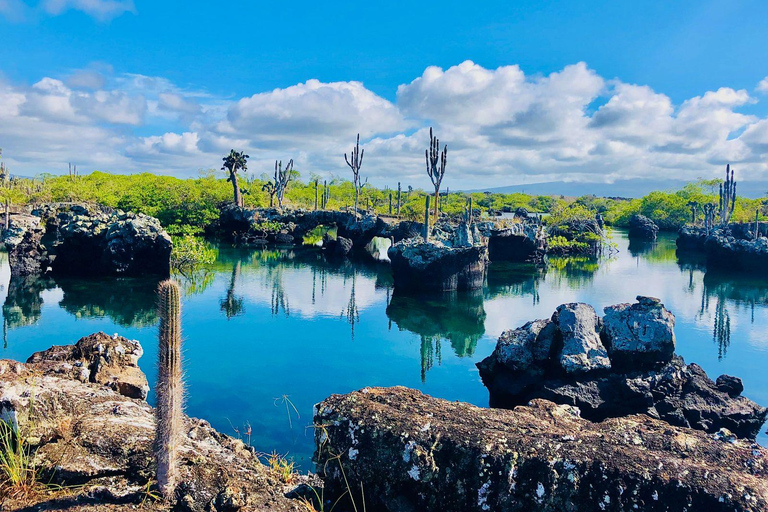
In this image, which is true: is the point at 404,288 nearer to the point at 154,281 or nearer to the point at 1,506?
the point at 154,281

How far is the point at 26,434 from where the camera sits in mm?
4375

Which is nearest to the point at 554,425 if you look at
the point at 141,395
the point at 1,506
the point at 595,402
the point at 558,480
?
the point at 558,480

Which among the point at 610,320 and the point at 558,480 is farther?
the point at 610,320

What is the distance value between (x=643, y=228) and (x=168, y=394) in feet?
203

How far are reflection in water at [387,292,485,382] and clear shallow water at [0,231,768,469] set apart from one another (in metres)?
0.07

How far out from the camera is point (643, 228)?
188 feet

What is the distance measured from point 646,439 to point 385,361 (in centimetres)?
947

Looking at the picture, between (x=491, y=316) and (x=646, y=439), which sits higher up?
(x=646, y=439)

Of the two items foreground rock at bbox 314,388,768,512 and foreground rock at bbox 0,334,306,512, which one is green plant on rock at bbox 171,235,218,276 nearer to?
foreground rock at bbox 0,334,306,512

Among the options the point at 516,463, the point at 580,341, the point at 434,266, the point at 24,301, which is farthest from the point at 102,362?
the point at 434,266

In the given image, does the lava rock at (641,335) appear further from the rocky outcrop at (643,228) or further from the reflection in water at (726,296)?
the rocky outcrop at (643,228)

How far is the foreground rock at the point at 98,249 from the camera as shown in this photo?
23.9 metres

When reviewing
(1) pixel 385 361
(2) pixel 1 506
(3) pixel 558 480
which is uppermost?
(3) pixel 558 480

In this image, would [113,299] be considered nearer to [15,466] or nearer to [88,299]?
[88,299]
